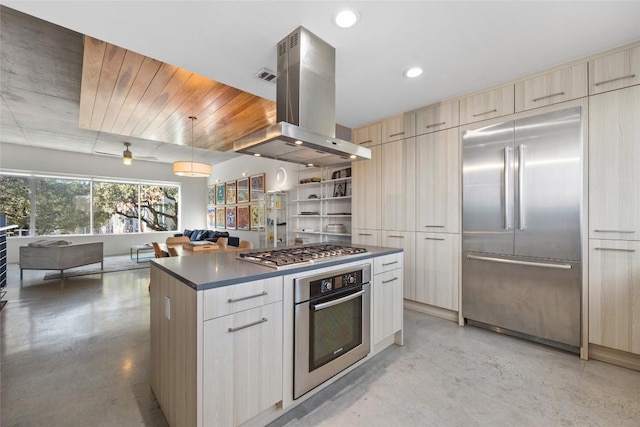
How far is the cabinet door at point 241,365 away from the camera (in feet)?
4.01

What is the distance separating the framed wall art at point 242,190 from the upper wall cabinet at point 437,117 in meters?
4.97

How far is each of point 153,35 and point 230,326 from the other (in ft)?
7.19

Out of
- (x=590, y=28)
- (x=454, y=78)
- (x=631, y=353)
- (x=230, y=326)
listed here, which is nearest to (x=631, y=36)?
(x=590, y=28)

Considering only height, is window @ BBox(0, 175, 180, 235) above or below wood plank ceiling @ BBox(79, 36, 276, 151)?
below

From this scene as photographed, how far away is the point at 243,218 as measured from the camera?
716 cm

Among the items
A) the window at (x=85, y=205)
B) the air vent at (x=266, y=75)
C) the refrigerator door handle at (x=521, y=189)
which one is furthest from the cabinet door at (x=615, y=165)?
the window at (x=85, y=205)

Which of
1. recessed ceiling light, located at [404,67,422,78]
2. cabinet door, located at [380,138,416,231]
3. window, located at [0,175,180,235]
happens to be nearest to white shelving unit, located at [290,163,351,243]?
cabinet door, located at [380,138,416,231]

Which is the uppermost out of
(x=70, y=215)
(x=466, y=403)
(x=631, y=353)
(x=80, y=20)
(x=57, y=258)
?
(x=80, y=20)

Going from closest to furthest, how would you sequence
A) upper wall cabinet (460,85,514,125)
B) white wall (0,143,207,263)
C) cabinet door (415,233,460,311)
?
upper wall cabinet (460,85,514,125)
cabinet door (415,233,460,311)
white wall (0,143,207,263)

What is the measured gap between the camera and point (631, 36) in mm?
1979

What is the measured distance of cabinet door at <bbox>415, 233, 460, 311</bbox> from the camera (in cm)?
297

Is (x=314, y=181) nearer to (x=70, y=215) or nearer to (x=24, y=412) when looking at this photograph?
(x=24, y=412)

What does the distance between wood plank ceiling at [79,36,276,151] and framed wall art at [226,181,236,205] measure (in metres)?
2.64

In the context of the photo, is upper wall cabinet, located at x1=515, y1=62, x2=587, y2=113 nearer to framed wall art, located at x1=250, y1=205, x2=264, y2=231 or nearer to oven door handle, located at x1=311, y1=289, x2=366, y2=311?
oven door handle, located at x1=311, y1=289, x2=366, y2=311
